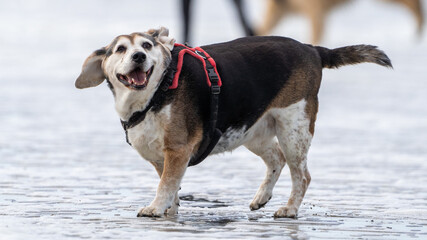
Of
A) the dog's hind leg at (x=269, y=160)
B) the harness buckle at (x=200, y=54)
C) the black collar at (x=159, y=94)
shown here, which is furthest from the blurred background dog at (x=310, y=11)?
the black collar at (x=159, y=94)

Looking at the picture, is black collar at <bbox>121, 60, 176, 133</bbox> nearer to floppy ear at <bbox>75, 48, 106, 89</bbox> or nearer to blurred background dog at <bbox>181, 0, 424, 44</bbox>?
floppy ear at <bbox>75, 48, 106, 89</bbox>

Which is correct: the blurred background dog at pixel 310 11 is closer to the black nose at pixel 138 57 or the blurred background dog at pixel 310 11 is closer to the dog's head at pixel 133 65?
the dog's head at pixel 133 65

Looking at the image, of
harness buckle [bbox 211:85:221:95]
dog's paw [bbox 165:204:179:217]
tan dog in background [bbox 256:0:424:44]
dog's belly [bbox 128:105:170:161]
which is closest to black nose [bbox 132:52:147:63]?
dog's belly [bbox 128:105:170:161]

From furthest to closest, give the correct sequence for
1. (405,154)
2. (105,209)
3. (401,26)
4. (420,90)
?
1. (401,26)
2. (420,90)
3. (405,154)
4. (105,209)

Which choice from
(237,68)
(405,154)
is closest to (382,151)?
(405,154)

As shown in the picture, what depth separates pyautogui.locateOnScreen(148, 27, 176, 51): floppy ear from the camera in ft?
22.1

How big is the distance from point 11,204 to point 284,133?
1.77m

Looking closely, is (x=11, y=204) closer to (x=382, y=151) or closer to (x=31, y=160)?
(x=31, y=160)

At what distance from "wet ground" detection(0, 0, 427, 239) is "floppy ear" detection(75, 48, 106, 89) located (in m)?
0.77

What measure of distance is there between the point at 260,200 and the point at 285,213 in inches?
15.8

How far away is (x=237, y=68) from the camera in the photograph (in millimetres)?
6941

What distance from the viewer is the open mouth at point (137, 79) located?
21.1 ft

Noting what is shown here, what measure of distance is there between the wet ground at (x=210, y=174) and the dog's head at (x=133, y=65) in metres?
0.70

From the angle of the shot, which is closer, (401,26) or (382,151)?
(382,151)
